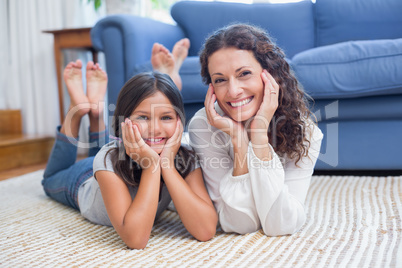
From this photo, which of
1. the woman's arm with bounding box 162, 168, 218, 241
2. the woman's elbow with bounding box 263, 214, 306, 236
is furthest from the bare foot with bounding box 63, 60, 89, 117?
the woman's elbow with bounding box 263, 214, 306, 236

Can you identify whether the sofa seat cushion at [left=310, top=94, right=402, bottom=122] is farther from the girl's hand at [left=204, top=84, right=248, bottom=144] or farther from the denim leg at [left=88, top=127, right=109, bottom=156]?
the denim leg at [left=88, top=127, right=109, bottom=156]

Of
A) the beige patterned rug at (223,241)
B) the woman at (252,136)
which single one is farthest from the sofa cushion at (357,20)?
the woman at (252,136)

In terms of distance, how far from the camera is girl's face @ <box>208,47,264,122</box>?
3.22 ft

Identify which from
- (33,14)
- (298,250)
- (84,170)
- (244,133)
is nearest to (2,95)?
(33,14)

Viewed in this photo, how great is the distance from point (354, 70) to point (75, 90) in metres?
1.06

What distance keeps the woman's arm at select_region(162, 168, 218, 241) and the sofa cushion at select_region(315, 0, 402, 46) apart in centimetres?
148

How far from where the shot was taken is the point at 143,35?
1767 millimetres

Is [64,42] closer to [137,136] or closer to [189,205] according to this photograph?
[137,136]

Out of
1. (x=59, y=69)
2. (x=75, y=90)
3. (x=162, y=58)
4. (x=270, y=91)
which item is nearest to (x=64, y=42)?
(x=59, y=69)

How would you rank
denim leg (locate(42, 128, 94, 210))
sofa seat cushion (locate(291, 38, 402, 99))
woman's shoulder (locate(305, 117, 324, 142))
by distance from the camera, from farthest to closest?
sofa seat cushion (locate(291, 38, 402, 99)) < denim leg (locate(42, 128, 94, 210)) < woman's shoulder (locate(305, 117, 324, 142))

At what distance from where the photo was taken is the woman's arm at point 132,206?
3.00 ft

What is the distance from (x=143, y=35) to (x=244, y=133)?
3.18 feet

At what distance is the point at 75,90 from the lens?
152 cm

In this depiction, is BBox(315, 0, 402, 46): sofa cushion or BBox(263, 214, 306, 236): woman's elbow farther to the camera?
BBox(315, 0, 402, 46): sofa cushion
